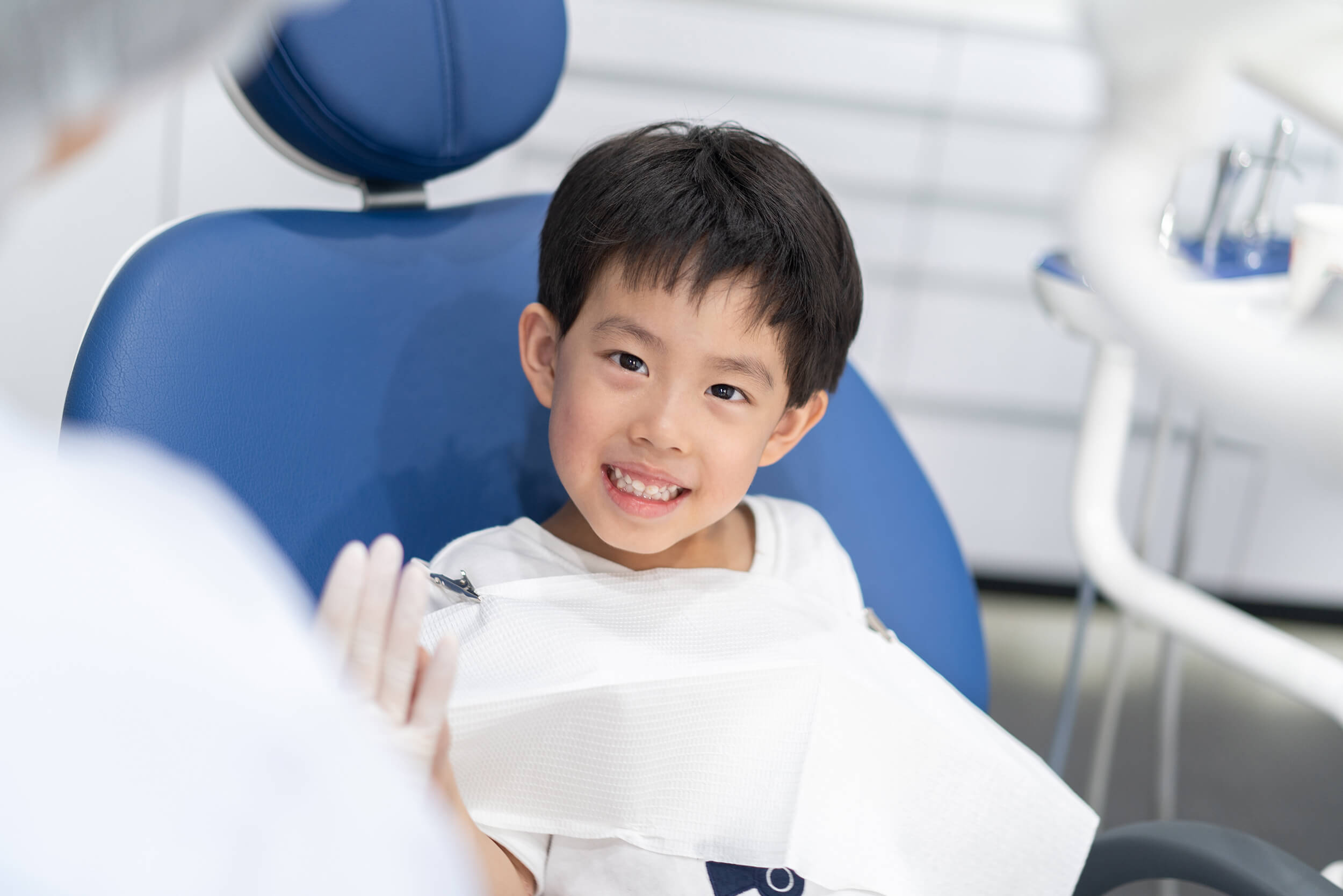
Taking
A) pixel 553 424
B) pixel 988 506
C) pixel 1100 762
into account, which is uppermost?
pixel 553 424

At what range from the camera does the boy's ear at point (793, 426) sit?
0.86 meters

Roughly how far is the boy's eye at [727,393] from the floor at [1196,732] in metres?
1.14

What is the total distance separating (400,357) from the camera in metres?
0.83

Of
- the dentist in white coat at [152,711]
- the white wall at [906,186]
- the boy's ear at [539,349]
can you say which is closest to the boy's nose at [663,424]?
the boy's ear at [539,349]

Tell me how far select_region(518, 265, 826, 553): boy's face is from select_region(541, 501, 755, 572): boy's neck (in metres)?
0.06

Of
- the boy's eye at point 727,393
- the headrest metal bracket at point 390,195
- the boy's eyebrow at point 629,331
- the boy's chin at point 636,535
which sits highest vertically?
the headrest metal bracket at point 390,195

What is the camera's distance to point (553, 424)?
0.77 metres

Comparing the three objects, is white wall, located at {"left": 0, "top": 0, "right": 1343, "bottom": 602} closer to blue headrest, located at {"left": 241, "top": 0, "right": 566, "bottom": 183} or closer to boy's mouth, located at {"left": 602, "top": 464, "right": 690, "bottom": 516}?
blue headrest, located at {"left": 241, "top": 0, "right": 566, "bottom": 183}

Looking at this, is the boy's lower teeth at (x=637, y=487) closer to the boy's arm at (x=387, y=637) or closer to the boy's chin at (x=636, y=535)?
the boy's chin at (x=636, y=535)

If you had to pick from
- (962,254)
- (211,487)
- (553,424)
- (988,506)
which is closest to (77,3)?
(211,487)

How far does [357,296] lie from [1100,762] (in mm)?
1135

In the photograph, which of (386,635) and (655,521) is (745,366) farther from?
(386,635)

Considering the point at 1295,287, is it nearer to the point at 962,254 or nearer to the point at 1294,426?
the point at 1294,426

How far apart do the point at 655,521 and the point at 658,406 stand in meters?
0.08
